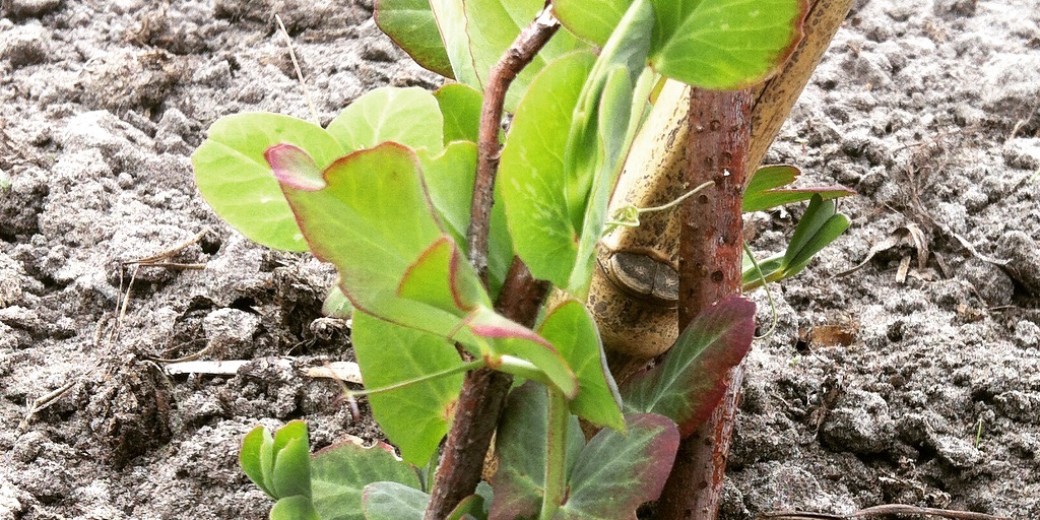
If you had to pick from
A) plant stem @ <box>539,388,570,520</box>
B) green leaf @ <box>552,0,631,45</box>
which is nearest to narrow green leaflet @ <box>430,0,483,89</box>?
green leaf @ <box>552,0,631,45</box>

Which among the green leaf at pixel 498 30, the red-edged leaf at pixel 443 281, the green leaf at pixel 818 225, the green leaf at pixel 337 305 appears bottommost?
the green leaf at pixel 337 305

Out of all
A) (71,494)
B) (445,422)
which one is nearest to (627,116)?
(445,422)

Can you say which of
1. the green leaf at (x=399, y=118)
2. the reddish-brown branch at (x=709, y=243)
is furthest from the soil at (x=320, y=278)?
the green leaf at (x=399, y=118)

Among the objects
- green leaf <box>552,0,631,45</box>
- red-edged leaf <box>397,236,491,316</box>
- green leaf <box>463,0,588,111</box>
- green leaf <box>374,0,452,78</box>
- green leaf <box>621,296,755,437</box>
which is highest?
green leaf <box>552,0,631,45</box>

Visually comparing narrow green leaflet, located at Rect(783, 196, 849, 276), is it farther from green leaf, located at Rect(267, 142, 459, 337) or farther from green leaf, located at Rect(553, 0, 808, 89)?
green leaf, located at Rect(267, 142, 459, 337)

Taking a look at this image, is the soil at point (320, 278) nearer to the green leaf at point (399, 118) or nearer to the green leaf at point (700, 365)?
the green leaf at point (700, 365)

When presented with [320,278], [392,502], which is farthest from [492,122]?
[320,278]
